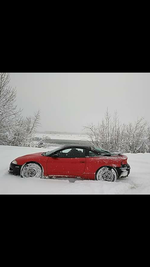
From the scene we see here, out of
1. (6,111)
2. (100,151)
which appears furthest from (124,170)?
(6,111)

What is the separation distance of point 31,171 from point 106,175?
1.23m

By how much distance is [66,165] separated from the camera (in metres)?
2.42

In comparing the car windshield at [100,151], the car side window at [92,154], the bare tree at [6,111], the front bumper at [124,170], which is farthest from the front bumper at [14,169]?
the front bumper at [124,170]

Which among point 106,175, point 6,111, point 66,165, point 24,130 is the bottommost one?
point 106,175

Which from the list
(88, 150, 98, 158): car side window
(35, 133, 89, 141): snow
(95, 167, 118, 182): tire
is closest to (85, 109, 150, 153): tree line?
(35, 133, 89, 141): snow

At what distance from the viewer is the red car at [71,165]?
2.41 meters

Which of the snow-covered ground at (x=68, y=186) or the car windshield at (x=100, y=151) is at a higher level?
the car windshield at (x=100, y=151)

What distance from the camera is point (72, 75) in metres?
2.74

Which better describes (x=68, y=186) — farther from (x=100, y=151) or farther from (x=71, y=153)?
(x=100, y=151)

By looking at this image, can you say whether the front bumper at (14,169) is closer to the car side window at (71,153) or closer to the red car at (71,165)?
the red car at (71,165)

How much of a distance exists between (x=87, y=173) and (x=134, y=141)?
113 cm
